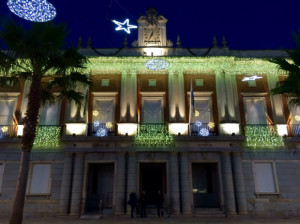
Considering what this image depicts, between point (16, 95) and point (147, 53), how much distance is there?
9947mm

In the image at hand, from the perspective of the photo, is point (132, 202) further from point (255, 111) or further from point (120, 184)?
point (255, 111)

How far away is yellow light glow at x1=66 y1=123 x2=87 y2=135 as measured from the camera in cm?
1770

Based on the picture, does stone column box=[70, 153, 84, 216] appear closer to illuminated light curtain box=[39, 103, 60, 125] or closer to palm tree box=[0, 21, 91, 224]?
illuminated light curtain box=[39, 103, 60, 125]

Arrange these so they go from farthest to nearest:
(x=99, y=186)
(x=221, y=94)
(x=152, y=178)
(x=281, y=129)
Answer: (x=152, y=178), (x=99, y=186), (x=221, y=94), (x=281, y=129)

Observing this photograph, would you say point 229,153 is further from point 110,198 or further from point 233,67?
point 110,198

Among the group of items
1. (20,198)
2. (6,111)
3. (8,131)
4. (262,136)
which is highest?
(6,111)

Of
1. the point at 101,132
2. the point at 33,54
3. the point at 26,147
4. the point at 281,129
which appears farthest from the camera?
the point at 281,129

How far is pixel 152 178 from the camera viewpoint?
19.6 m

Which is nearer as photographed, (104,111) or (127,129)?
(127,129)

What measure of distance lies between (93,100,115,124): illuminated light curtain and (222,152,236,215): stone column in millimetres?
8039

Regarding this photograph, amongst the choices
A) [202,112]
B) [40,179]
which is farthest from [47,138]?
[202,112]

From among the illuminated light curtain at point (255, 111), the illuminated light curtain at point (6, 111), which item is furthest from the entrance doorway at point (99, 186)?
the illuminated light curtain at point (255, 111)

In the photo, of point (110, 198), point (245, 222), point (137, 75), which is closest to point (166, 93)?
point (137, 75)

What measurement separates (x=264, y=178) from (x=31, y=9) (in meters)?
16.2
